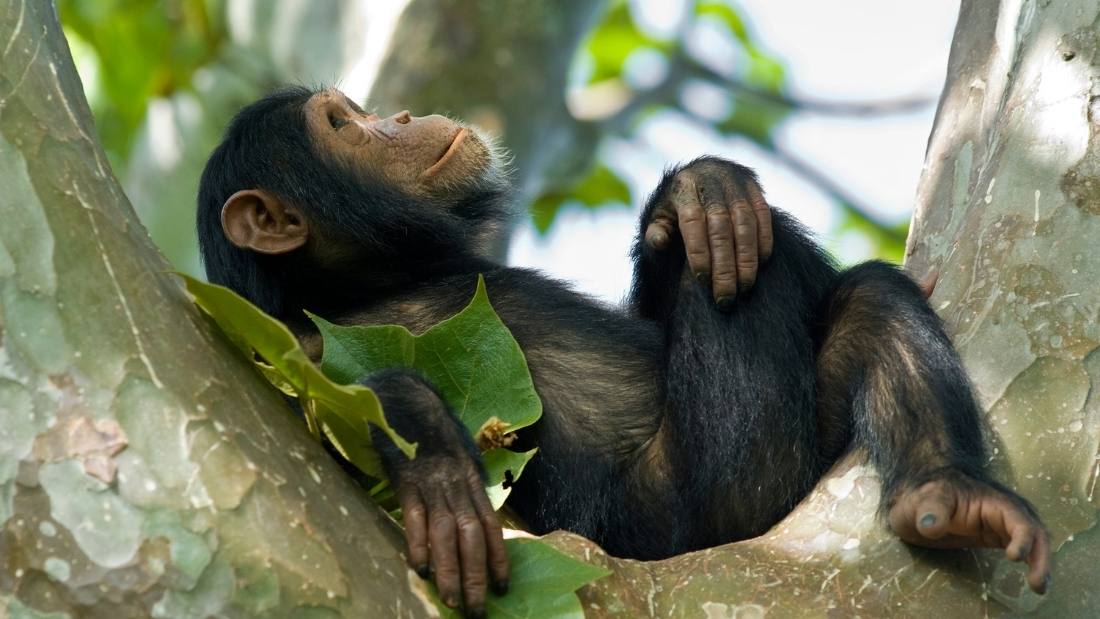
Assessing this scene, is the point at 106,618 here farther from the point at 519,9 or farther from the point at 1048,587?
the point at 519,9

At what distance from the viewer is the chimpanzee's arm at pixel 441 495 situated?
2617mm

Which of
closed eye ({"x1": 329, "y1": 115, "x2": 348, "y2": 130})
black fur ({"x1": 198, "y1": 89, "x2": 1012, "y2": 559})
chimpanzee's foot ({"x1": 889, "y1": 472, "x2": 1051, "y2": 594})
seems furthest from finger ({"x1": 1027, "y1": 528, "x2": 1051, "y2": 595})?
closed eye ({"x1": 329, "y1": 115, "x2": 348, "y2": 130})

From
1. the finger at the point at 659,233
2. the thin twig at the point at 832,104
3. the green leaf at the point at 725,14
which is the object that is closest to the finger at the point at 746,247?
the finger at the point at 659,233

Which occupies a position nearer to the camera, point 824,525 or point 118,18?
point 824,525

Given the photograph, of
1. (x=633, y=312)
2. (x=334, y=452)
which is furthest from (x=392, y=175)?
(x=334, y=452)

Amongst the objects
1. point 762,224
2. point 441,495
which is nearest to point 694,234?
point 762,224

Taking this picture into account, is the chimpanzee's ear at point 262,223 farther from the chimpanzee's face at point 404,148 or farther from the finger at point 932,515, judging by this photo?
the finger at point 932,515

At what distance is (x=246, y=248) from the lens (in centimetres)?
420

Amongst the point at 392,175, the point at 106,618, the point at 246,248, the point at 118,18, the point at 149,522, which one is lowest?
the point at 106,618

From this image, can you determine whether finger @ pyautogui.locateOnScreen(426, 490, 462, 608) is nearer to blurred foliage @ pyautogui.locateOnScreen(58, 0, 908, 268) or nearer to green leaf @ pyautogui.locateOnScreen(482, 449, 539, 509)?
green leaf @ pyautogui.locateOnScreen(482, 449, 539, 509)

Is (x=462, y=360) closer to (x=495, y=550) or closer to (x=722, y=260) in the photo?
(x=495, y=550)

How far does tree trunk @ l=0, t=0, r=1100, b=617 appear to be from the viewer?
88.5 inches

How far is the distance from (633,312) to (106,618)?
2637 millimetres

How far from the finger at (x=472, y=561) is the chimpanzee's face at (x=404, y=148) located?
2017mm
